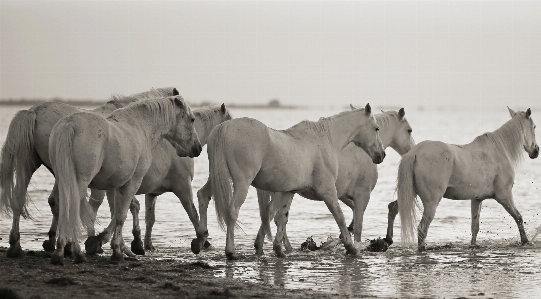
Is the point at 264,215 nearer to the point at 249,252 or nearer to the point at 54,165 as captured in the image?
the point at 249,252

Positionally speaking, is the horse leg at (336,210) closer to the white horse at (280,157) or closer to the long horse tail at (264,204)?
the white horse at (280,157)

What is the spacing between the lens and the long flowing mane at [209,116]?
11883mm

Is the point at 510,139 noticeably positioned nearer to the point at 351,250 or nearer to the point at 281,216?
the point at 351,250

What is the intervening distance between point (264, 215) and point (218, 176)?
1.62 metres

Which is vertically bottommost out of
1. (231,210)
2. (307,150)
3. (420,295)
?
(420,295)

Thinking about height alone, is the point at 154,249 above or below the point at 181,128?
below

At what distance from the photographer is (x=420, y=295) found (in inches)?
313

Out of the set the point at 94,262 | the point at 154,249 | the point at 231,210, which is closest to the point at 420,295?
the point at 231,210

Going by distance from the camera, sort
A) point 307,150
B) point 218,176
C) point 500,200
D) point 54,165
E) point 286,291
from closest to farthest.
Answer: point 286,291, point 54,165, point 218,176, point 307,150, point 500,200

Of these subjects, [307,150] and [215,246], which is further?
[215,246]

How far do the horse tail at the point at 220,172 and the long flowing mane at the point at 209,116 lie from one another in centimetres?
181

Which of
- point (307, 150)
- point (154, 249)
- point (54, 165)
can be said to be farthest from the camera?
point (154, 249)

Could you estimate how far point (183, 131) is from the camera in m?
10.3

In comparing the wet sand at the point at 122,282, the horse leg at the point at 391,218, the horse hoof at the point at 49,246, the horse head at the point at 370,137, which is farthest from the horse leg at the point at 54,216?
the horse leg at the point at 391,218
